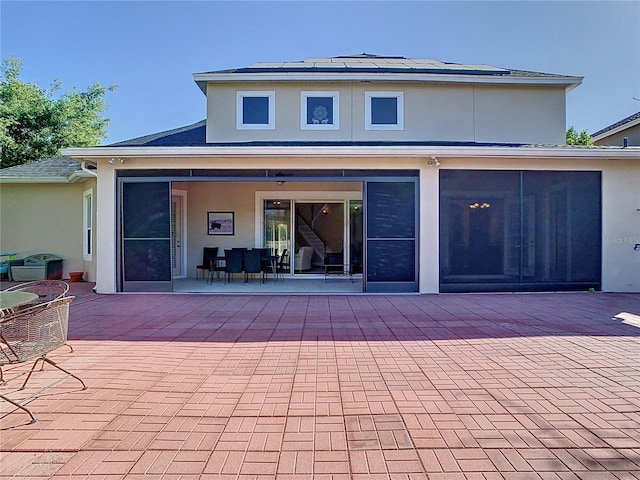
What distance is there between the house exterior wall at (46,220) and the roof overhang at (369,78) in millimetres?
5269

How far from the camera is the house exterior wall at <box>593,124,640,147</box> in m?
13.6

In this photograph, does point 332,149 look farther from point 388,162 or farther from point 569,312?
point 569,312

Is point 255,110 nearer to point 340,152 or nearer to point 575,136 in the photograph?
point 340,152

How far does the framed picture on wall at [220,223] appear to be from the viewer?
11992 mm

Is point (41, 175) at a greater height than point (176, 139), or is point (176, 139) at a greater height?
point (176, 139)

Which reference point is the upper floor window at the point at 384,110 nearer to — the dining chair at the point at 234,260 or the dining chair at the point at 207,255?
the dining chair at the point at 234,260

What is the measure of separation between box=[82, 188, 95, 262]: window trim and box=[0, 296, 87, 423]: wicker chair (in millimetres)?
8590

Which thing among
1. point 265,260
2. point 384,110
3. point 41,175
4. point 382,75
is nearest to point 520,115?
point 384,110

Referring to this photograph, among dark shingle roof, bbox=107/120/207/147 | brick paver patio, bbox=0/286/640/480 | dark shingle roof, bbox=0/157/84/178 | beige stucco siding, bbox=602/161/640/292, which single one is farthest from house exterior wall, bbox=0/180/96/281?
beige stucco siding, bbox=602/161/640/292

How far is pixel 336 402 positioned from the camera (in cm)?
330

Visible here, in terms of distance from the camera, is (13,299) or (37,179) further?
(37,179)

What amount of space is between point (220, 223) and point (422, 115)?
21.1 feet

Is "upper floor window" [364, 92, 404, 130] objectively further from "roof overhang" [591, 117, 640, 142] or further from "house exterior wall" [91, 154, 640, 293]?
"roof overhang" [591, 117, 640, 142]

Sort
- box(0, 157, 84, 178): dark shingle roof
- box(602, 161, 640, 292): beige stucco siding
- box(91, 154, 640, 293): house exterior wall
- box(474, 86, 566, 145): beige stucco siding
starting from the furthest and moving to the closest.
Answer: box(0, 157, 84, 178): dark shingle roof
box(474, 86, 566, 145): beige stucco siding
box(602, 161, 640, 292): beige stucco siding
box(91, 154, 640, 293): house exterior wall
